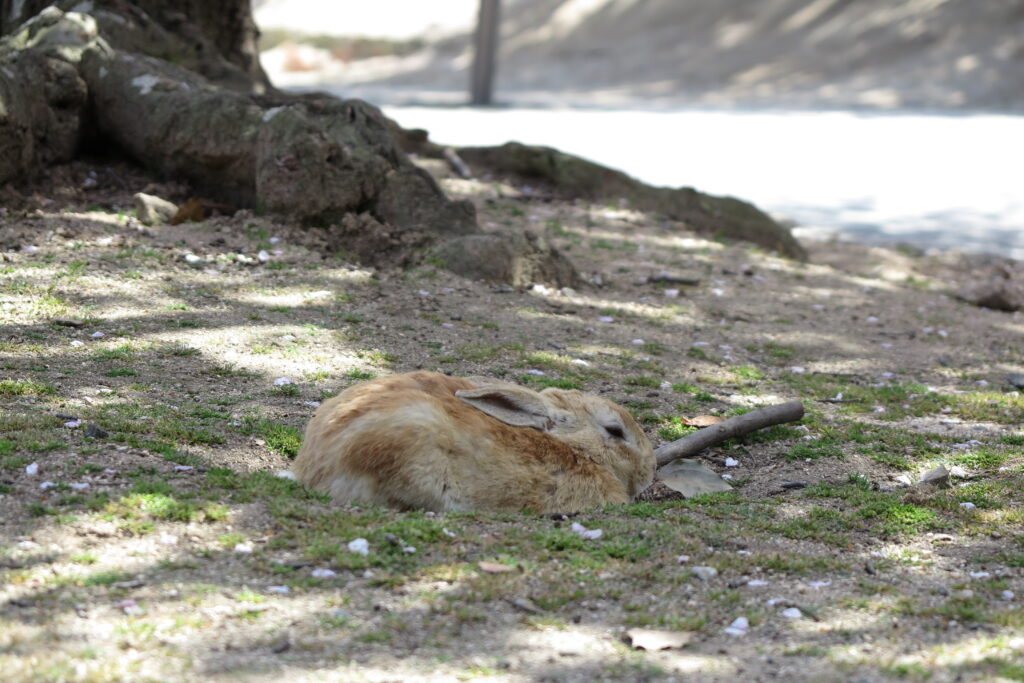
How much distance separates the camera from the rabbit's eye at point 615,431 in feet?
15.8

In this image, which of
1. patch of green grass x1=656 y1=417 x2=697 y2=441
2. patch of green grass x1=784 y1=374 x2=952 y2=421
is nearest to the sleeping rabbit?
patch of green grass x1=656 y1=417 x2=697 y2=441

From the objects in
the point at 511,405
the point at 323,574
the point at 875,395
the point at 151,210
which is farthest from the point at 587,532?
the point at 151,210

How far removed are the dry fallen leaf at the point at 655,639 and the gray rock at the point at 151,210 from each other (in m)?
5.88

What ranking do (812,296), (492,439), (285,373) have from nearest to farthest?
(492,439), (285,373), (812,296)

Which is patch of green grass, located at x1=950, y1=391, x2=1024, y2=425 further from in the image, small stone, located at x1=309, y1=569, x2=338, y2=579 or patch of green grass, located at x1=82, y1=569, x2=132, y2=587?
patch of green grass, located at x1=82, y1=569, x2=132, y2=587

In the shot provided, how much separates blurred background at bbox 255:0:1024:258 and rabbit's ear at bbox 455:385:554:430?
8456 mm

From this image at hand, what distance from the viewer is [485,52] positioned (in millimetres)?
20500

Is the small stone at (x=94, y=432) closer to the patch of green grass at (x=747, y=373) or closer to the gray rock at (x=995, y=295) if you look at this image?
the patch of green grass at (x=747, y=373)

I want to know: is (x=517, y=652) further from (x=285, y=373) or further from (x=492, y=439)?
(x=285, y=373)

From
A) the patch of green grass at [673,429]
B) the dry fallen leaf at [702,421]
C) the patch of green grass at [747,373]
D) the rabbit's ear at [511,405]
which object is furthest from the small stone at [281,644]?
the patch of green grass at [747,373]

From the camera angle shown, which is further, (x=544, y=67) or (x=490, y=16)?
(x=544, y=67)

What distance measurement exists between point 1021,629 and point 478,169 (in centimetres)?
900

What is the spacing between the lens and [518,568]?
12.1 feet

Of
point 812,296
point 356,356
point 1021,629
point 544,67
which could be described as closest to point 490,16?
point 544,67
